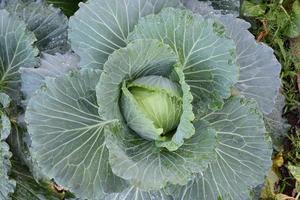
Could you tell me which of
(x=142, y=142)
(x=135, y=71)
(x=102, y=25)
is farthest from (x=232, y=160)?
(x=102, y=25)

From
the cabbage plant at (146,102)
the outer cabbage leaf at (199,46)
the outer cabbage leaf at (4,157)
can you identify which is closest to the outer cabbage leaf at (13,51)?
the cabbage plant at (146,102)

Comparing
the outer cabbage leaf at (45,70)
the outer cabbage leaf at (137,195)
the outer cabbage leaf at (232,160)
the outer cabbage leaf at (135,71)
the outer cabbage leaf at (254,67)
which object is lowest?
the outer cabbage leaf at (137,195)

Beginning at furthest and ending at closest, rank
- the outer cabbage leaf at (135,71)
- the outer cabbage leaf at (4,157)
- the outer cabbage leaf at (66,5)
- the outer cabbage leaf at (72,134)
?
the outer cabbage leaf at (66,5) → the outer cabbage leaf at (4,157) → the outer cabbage leaf at (72,134) → the outer cabbage leaf at (135,71)

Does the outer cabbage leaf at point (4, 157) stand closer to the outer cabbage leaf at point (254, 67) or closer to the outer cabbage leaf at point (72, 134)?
the outer cabbage leaf at point (72, 134)

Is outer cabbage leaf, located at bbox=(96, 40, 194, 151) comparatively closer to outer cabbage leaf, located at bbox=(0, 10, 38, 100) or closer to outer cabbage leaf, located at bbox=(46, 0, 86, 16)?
outer cabbage leaf, located at bbox=(0, 10, 38, 100)

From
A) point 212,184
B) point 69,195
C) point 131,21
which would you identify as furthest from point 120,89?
point 69,195

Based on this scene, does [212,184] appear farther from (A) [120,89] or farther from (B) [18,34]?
(B) [18,34]
